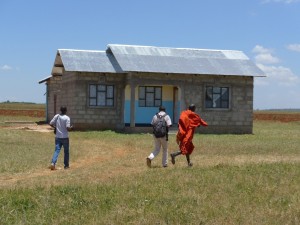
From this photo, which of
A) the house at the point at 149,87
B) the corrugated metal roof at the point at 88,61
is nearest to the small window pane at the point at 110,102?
the house at the point at 149,87

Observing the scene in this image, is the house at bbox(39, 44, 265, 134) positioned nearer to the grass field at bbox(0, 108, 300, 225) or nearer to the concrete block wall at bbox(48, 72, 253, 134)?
the concrete block wall at bbox(48, 72, 253, 134)

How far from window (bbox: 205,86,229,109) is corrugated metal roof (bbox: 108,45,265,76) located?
1.08 m

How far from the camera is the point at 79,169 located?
13.6 metres

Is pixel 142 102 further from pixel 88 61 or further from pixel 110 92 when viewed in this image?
pixel 88 61

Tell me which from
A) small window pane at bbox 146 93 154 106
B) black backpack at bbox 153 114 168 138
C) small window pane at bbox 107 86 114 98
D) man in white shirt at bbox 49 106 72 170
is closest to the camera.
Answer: black backpack at bbox 153 114 168 138

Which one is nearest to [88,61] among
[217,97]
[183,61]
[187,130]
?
[183,61]

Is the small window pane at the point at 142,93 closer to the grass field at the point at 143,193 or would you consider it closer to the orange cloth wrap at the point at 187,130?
the grass field at the point at 143,193

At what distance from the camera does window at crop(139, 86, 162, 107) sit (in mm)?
30578

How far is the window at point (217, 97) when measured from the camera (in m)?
29.6

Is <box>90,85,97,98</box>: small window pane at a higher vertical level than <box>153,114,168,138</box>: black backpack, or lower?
higher

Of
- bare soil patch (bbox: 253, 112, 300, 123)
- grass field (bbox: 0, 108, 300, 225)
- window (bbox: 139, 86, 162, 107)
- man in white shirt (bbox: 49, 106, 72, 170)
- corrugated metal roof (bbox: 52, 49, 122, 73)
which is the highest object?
corrugated metal roof (bbox: 52, 49, 122, 73)

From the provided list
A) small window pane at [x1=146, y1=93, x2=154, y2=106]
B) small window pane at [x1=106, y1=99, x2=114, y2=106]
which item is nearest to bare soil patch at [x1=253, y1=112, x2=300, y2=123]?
small window pane at [x1=146, y1=93, x2=154, y2=106]

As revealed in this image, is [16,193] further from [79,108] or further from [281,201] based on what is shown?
[79,108]

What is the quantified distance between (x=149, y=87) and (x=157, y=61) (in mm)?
1913
